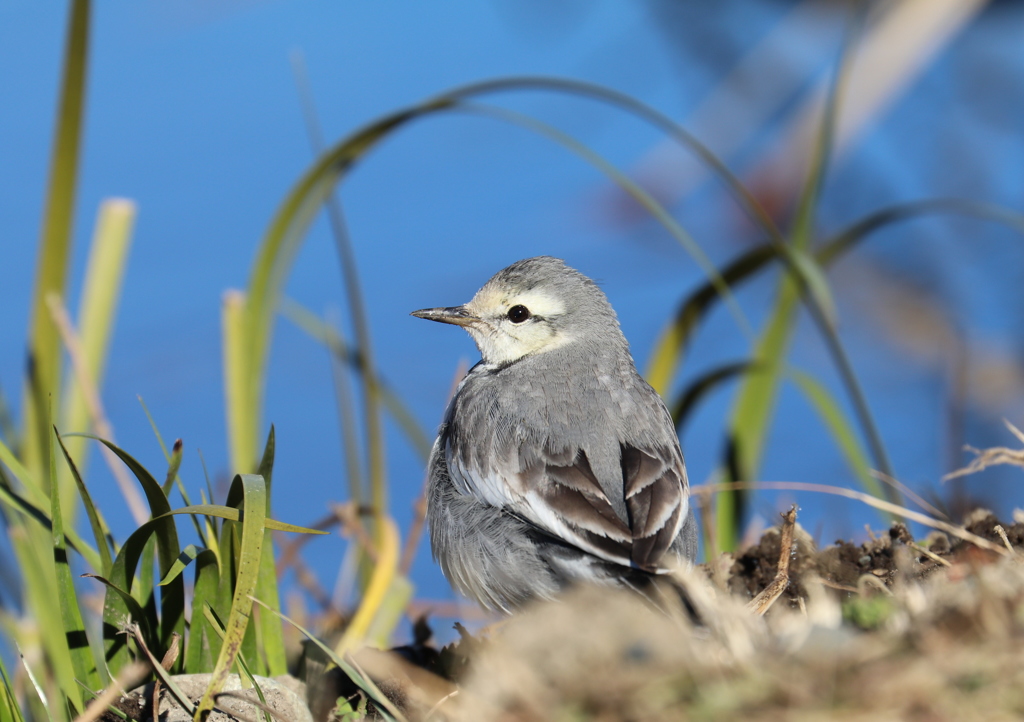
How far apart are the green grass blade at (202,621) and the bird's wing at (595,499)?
86cm

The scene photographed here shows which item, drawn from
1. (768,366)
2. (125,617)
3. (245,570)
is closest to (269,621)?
(125,617)

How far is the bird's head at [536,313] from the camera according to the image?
338 centimetres

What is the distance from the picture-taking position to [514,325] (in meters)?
3.41

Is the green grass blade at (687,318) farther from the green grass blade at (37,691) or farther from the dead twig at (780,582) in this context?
the green grass blade at (37,691)

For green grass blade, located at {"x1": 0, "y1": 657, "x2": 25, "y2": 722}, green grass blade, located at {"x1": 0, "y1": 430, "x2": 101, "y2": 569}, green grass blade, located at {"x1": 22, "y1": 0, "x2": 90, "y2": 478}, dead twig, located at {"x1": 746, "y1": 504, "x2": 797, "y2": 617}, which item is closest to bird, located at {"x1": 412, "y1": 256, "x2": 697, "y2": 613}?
dead twig, located at {"x1": 746, "y1": 504, "x2": 797, "y2": 617}

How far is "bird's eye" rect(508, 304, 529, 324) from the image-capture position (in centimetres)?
340

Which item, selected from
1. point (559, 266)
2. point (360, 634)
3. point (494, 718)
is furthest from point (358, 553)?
point (494, 718)

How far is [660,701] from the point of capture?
1214mm

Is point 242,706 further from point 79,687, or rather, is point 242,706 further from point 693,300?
point 693,300

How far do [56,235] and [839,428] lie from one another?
10.5 ft

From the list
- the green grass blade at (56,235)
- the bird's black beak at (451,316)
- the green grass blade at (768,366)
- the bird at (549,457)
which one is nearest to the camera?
the bird at (549,457)

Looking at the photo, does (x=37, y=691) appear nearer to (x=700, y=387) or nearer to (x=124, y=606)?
(x=124, y=606)

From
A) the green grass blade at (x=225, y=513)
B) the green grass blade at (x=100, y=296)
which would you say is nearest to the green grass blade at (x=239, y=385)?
the green grass blade at (x=100, y=296)

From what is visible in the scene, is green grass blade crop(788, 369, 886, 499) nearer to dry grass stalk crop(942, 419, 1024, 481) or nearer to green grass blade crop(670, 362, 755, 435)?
green grass blade crop(670, 362, 755, 435)
